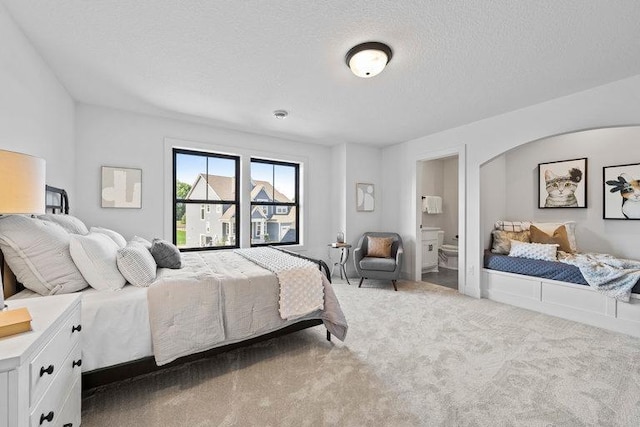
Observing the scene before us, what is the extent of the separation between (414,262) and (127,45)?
468 cm

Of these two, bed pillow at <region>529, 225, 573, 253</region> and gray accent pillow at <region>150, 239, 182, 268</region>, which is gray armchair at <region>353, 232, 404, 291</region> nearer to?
bed pillow at <region>529, 225, 573, 253</region>

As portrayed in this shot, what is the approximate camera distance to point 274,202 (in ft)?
16.0

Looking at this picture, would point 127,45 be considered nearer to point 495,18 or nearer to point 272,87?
point 272,87

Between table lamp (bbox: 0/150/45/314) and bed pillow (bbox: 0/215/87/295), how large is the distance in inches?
22.4

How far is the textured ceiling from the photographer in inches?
69.7

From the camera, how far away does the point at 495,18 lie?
1.84 metres

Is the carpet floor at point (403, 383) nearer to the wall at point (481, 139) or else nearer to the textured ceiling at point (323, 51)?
the wall at point (481, 139)

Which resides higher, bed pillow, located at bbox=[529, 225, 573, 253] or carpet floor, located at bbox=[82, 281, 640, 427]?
bed pillow, located at bbox=[529, 225, 573, 253]

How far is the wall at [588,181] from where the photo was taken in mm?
3658

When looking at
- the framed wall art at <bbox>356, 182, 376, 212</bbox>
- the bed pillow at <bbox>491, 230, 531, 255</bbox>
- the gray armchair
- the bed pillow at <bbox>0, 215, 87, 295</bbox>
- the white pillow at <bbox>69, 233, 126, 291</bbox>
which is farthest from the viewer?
the framed wall art at <bbox>356, 182, 376, 212</bbox>

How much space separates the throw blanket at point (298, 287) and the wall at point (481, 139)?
2.67 meters

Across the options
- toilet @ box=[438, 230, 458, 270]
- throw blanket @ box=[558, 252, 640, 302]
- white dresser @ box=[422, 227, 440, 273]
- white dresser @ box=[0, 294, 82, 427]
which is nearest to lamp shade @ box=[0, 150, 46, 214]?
white dresser @ box=[0, 294, 82, 427]

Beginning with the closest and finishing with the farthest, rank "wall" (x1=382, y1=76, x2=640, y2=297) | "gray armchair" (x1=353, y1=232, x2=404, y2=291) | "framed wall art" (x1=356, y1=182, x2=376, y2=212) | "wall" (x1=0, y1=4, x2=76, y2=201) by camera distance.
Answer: "wall" (x1=0, y1=4, x2=76, y2=201) < "wall" (x1=382, y1=76, x2=640, y2=297) < "gray armchair" (x1=353, y1=232, x2=404, y2=291) < "framed wall art" (x1=356, y1=182, x2=376, y2=212)

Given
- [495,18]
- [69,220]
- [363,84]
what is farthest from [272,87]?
[69,220]
